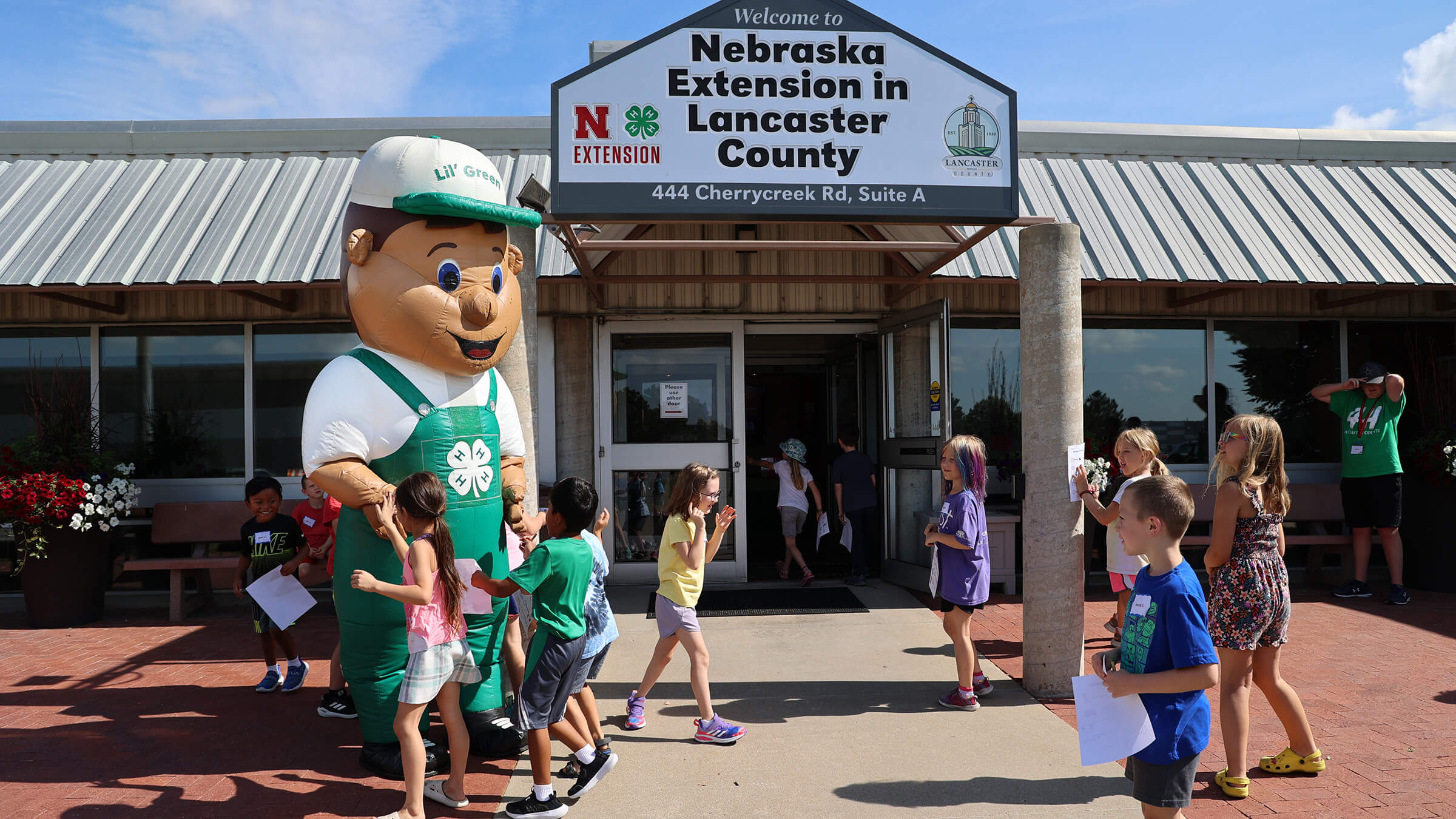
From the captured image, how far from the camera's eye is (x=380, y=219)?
4.05 meters

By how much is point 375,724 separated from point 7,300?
6.49m

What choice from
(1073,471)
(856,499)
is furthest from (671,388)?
(1073,471)

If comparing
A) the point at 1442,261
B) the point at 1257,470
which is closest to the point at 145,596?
the point at 1257,470

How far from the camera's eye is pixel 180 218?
7348 millimetres

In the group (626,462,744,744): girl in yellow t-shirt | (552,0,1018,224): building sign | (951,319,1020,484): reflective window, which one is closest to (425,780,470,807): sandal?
(626,462,744,744): girl in yellow t-shirt

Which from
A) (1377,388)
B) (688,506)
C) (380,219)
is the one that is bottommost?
(688,506)

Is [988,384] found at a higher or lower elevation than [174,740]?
higher

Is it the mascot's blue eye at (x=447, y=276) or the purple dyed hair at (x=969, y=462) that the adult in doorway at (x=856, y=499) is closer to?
the purple dyed hair at (x=969, y=462)

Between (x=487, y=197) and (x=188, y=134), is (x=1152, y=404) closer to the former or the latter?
(x=487, y=197)

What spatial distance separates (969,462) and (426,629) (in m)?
3.01

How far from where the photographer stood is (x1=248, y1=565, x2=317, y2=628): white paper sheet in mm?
5047

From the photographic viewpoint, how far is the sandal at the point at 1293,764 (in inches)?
153

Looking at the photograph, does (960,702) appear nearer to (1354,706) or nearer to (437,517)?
(1354,706)

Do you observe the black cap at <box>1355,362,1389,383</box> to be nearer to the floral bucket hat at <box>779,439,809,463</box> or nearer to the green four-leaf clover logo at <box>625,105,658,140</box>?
the floral bucket hat at <box>779,439,809,463</box>
